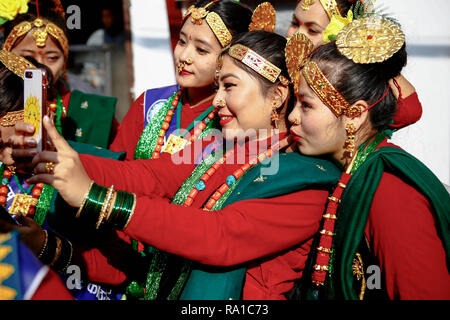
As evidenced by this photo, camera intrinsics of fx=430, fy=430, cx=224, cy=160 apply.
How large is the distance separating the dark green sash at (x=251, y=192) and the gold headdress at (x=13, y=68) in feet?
3.23

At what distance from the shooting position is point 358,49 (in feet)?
5.54

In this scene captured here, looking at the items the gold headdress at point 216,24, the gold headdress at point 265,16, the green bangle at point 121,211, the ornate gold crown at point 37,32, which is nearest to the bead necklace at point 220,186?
the green bangle at point 121,211

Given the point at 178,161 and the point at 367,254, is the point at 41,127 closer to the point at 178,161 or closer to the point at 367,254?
the point at 178,161

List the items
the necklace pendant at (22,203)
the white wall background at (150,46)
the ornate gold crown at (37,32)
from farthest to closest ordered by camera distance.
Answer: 1. the white wall background at (150,46)
2. the ornate gold crown at (37,32)
3. the necklace pendant at (22,203)

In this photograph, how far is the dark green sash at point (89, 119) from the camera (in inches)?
115

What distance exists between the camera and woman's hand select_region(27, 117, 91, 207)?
134 cm

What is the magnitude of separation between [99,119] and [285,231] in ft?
6.05

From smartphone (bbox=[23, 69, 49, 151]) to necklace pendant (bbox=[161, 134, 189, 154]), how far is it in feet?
3.48

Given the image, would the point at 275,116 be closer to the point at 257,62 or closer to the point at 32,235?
the point at 257,62

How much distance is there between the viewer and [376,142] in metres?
1.77

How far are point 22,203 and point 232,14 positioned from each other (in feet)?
5.02

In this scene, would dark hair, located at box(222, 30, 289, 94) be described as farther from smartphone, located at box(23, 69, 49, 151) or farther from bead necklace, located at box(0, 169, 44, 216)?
bead necklace, located at box(0, 169, 44, 216)

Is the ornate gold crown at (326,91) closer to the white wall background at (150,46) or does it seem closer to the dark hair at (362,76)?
the dark hair at (362,76)

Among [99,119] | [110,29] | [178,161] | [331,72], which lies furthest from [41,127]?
[110,29]
